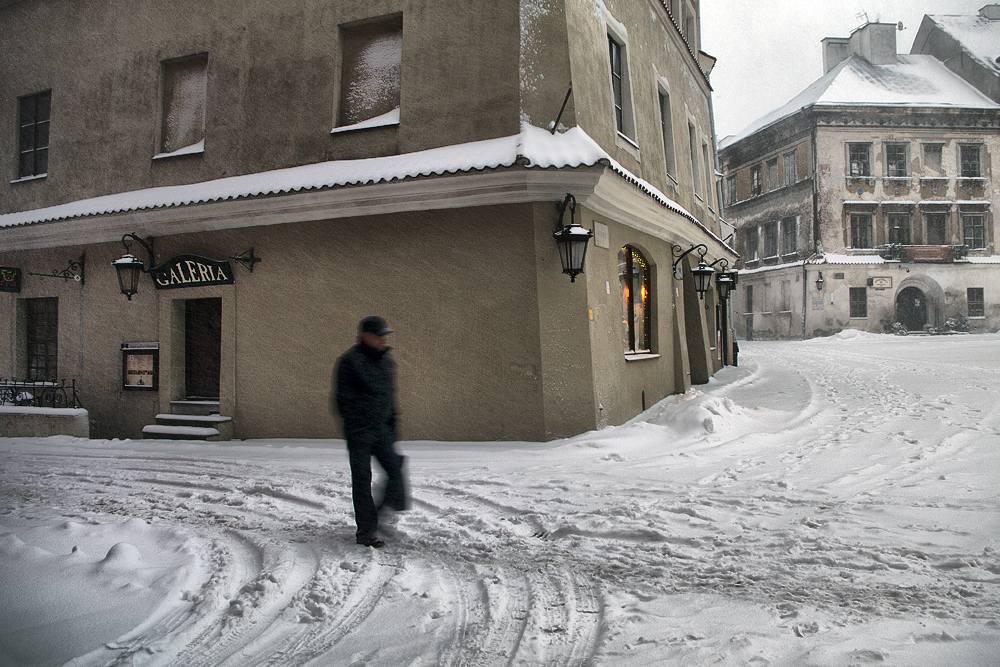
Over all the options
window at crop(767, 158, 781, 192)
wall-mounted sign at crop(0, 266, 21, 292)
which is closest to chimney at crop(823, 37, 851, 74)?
window at crop(767, 158, 781, 192)

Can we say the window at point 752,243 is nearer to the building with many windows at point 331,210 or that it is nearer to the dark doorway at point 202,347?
the building with many windows at point 331,210

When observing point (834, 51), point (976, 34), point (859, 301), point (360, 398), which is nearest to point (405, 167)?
point (360, 398)

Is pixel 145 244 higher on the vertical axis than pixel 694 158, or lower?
lower

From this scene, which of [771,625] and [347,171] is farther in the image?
[347,171]

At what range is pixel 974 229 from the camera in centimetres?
3297

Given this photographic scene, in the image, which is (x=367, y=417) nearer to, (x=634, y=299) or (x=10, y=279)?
(x=634, y=299)

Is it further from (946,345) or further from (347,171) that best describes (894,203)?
(347,171)

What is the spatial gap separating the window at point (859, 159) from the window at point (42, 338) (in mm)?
34406

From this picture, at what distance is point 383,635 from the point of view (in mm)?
3092

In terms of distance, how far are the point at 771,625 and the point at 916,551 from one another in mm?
1554

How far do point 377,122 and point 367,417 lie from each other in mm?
5939

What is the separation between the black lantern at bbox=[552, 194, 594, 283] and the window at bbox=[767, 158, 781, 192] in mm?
31837

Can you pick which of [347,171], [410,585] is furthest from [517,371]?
[410,585]

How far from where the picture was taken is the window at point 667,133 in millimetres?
13219
